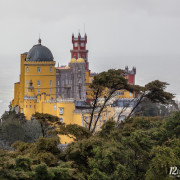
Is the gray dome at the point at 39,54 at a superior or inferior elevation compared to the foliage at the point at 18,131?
superior

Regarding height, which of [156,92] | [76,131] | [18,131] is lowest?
[76,131]

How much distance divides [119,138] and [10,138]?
22004 mm

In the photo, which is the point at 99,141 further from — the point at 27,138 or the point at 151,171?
the point at 27,138

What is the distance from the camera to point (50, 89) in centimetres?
5262

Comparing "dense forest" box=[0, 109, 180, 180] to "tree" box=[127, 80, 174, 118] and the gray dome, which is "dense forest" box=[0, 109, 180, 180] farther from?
the gray dome

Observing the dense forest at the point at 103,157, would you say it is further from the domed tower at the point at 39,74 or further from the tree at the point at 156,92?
the domed tower at the point at 39,74

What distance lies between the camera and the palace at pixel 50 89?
45500 millimetres

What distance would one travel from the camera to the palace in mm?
45500

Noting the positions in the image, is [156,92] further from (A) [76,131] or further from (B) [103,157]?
(B) [103,157]

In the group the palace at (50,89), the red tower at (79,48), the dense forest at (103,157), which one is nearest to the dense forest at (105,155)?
the dense forest at (103,157)

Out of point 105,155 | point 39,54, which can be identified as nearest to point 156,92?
point 105,155

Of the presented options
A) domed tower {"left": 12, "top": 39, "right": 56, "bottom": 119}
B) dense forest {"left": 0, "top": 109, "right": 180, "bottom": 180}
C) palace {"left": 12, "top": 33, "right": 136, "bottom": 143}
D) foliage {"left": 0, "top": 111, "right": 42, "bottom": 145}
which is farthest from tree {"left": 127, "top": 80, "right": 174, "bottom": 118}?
domed tower {"left": 12, "top": 39, "right": 56, "bottom": 119}

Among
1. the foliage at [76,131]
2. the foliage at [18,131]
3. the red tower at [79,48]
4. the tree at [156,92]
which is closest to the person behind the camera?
the foliage at [76,131]

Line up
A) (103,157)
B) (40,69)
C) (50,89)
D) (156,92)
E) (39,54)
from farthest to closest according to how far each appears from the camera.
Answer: (50,89)
(40,69)
(39,54)
(156,92)
(103,157)
